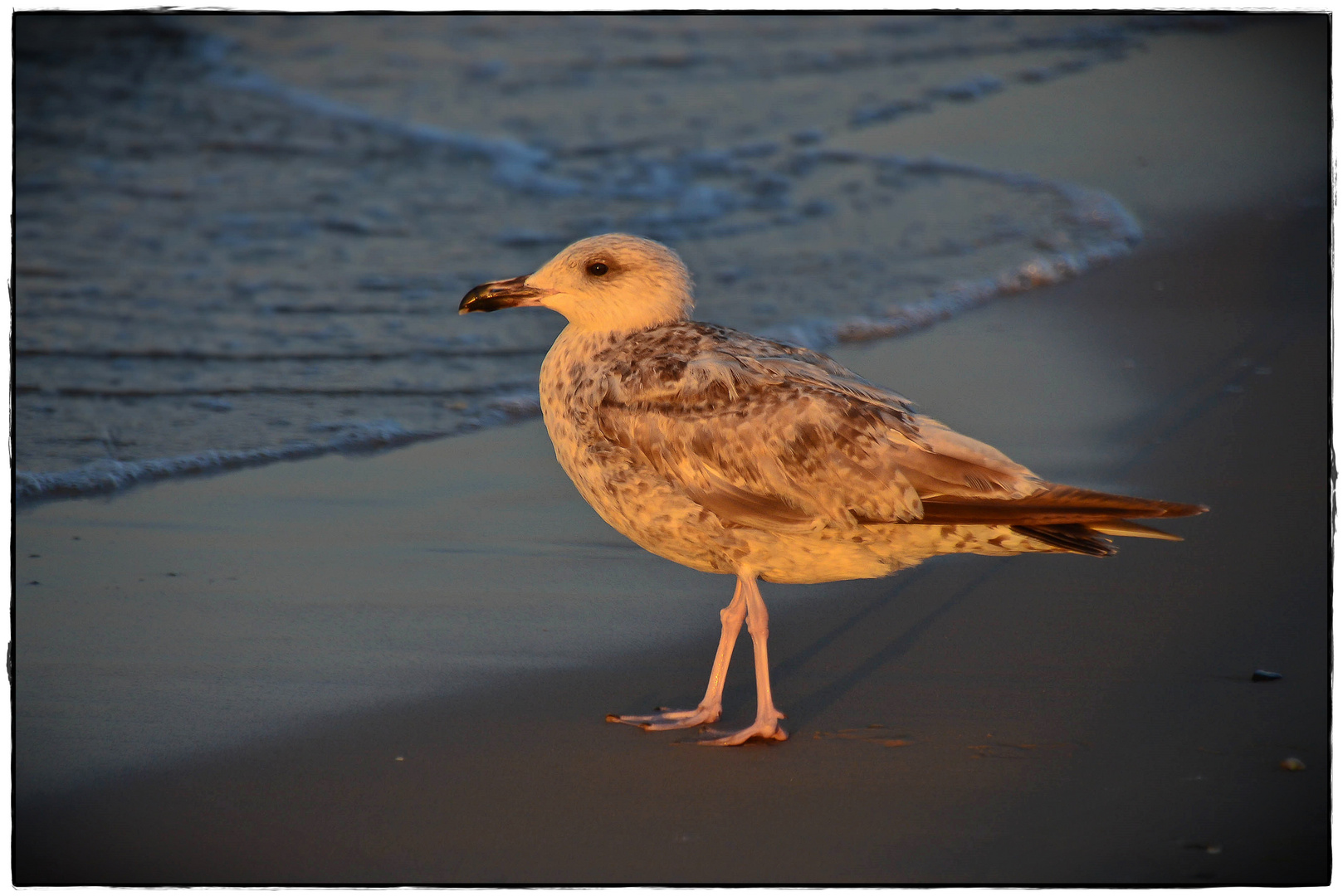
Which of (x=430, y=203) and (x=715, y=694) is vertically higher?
(x=430, y=203)

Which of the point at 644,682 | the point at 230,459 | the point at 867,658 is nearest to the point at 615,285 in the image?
the point at 644,682

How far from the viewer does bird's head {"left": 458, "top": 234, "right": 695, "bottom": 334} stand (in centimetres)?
462

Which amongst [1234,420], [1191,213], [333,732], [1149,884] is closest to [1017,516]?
[1149,884]

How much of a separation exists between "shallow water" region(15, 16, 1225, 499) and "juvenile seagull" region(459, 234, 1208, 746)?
103 inches

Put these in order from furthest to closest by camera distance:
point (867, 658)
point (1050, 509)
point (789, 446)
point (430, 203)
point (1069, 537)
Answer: point (430, 203) → point (867, 658) → point (789, 446) → point (1069, 537) → point (1050, 509)

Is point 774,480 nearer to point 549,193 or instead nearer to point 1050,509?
point 1050,509

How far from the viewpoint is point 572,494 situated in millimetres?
6094

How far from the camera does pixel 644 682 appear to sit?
4590mm

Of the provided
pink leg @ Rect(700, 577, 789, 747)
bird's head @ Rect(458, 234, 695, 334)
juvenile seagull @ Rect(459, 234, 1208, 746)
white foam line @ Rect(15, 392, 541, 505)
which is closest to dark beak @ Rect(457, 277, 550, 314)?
bird's head @ Rect(458, 234, 695, 334)

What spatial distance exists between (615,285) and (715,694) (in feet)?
4.48

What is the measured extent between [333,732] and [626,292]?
5.47 ft

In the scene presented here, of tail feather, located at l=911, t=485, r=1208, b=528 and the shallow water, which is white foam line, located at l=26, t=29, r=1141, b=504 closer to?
the shallow water

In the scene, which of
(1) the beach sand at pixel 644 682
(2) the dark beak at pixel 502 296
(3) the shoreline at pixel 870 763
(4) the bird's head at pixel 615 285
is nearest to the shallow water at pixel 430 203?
(1) the beach sand at pixel 644 682

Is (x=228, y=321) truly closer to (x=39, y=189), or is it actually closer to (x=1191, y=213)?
(x=39, y=189)
